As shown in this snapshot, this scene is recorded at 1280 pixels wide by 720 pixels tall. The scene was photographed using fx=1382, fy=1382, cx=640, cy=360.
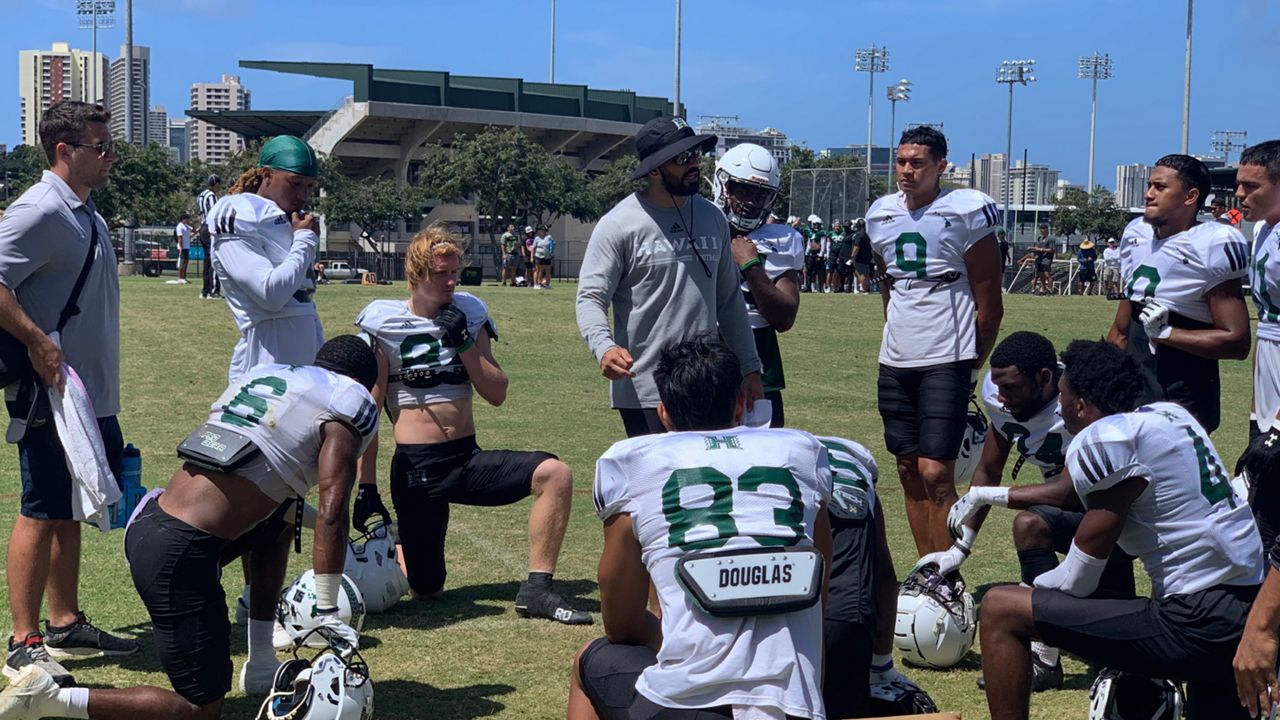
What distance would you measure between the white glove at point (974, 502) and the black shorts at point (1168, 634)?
0.57 m

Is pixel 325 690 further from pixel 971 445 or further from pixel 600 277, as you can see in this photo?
pixel 971 445

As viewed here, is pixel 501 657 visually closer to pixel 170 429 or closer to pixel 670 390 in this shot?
pixel 670 390

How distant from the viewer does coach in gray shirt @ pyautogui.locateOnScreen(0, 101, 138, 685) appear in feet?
18.0

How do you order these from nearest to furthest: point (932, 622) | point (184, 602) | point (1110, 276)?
point (184, 602)
point (932, 622)
point (1110, 276)

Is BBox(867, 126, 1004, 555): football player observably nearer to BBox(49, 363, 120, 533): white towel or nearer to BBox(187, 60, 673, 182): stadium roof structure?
BBox(49, 363, 120, 533): white towel

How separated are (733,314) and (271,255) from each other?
2.14 m

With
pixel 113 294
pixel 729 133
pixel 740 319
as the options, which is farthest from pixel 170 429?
pixel 729 133

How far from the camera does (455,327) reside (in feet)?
22.4

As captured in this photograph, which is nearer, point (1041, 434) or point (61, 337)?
point (61, 337)

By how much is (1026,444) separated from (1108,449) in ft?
6.08

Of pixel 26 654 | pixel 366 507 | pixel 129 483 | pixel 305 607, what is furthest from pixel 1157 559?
pixel 129 483

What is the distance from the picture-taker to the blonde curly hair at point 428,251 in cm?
678

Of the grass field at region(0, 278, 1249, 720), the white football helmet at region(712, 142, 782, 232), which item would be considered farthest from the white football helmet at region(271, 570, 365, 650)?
the white football helmet at region(712, 142, 782, 232)

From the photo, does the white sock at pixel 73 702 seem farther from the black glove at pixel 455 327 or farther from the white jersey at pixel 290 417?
the black glove at pixel 455 327
